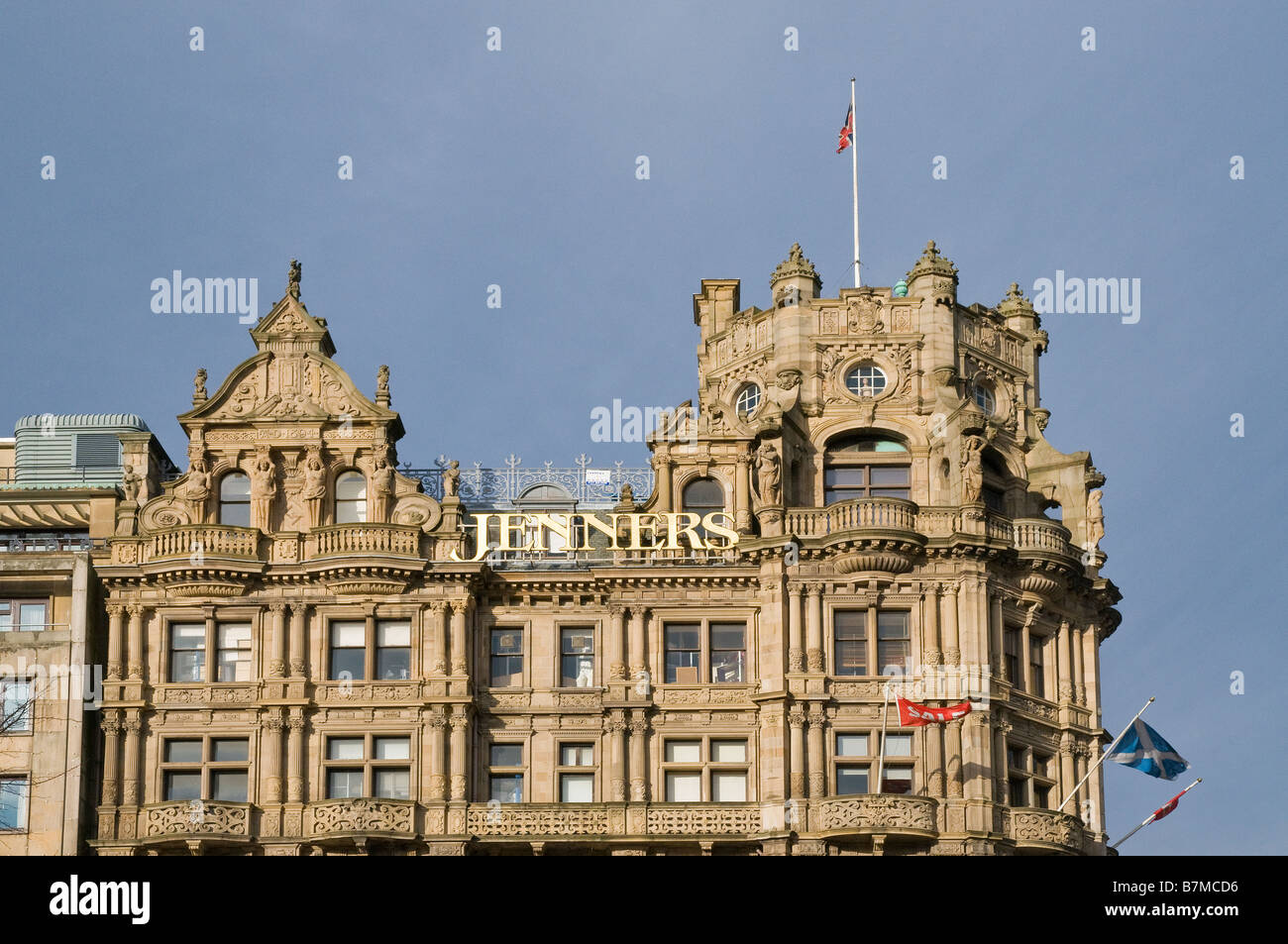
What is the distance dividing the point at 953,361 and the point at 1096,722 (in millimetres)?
12612

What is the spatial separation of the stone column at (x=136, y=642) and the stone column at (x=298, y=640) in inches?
186

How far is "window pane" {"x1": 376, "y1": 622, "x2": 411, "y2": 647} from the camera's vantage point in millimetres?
85812

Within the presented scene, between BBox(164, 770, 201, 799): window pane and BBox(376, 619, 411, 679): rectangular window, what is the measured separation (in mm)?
6450

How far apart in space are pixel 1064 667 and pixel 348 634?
22.8m

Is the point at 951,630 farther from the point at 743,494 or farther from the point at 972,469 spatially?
the point at 743,494

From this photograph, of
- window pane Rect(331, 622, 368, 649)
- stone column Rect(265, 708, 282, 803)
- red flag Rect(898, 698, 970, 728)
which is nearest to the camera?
red flag Rect(898, 698, 970, 728)

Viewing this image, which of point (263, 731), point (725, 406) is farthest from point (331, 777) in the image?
point (725, 406)

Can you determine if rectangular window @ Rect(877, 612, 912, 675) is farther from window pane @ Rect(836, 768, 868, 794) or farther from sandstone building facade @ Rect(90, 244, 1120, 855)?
window pane @ Rect(836, 768, 868, 794)

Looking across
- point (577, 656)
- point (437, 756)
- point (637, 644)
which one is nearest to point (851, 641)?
point (637, 644)

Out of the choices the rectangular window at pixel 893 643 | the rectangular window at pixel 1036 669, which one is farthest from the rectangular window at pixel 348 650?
the rectangular window at pixel 1036 669

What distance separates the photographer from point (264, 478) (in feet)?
286

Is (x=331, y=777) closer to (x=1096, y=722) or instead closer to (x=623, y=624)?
(x=623, y=624)

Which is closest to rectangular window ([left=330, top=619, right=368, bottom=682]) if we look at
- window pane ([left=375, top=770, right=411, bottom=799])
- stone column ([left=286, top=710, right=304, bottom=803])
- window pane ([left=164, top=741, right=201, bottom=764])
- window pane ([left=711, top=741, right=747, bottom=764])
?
stone column ([left=286, top=710, right=304, bottom=803])

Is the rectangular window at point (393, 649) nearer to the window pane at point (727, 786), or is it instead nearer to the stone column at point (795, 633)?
the window pane at point (727, 786)
